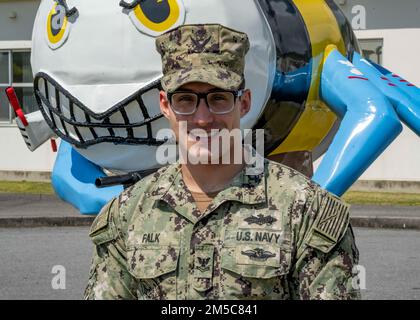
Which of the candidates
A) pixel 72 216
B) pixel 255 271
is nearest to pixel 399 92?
pixel 255 271

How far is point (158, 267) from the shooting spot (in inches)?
93.0

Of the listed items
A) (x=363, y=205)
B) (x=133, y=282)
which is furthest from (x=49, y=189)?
(x=133, y=282)

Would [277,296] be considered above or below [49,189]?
above

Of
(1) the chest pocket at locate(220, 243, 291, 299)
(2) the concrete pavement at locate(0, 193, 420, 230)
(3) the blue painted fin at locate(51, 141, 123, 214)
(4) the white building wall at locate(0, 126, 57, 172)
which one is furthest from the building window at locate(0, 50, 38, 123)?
(1) the chest pocket at locate(220, 243, 291, 299)

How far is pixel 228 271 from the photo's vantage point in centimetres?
233

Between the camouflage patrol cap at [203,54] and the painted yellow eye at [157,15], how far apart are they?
1813 millimetres

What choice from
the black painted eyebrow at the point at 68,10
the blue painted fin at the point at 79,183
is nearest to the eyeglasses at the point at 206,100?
the black painted eyebrow at the point at 68,10

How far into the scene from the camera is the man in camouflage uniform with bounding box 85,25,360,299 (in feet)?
7.52

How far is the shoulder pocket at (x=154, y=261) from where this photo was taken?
236 cm

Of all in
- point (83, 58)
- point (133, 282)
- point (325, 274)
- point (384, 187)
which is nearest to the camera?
point (325, 274)

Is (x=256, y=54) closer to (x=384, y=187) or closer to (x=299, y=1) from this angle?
(x=299, y=1)

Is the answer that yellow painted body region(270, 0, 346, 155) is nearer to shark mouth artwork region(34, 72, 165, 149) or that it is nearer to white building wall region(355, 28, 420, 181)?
shark mouth artwork region(34, 72, 165, 149)

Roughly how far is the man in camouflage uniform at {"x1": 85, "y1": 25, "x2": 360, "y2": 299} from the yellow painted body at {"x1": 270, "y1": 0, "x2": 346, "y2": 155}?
251 centimetres

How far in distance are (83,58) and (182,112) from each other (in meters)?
2.02
